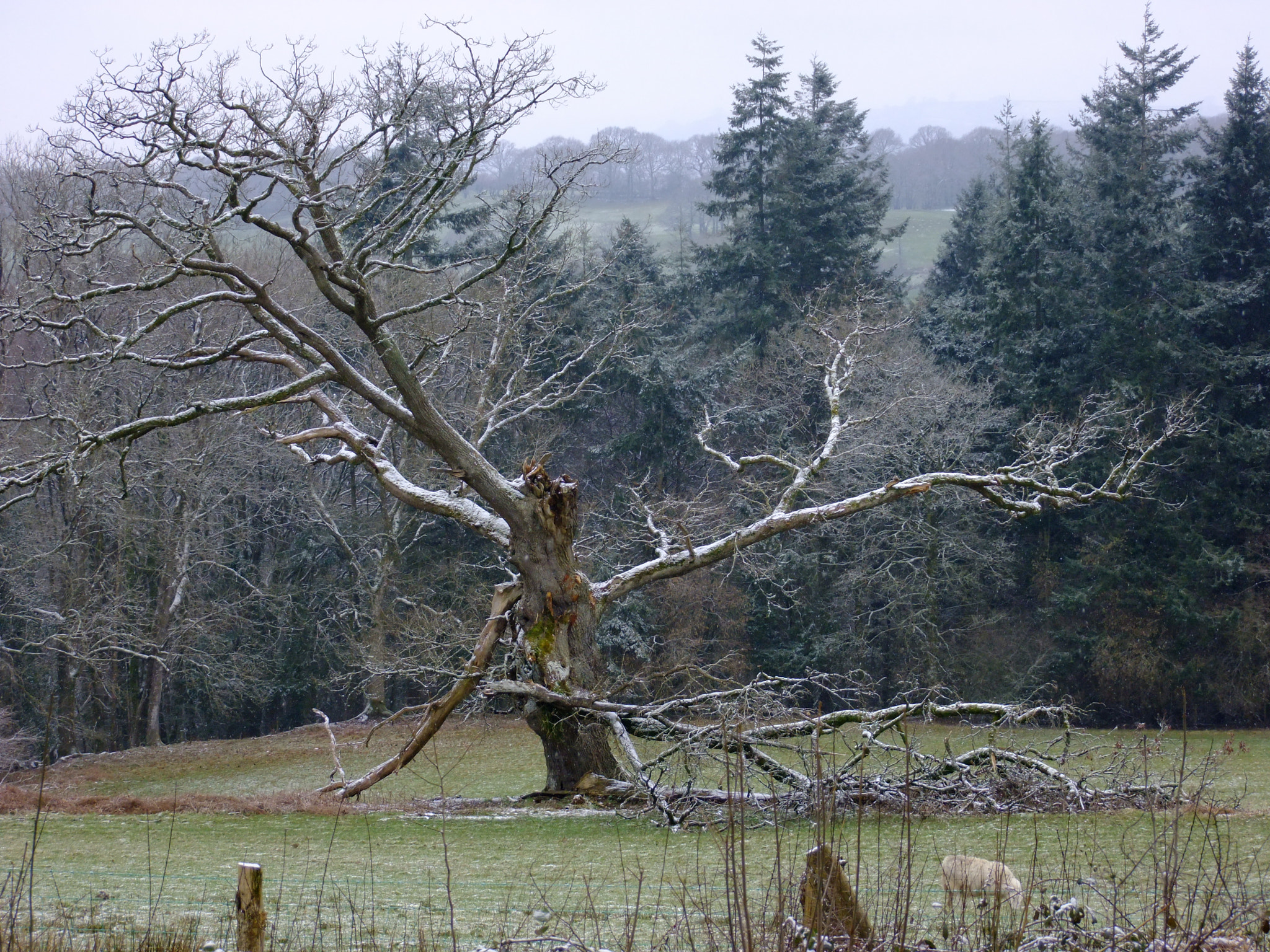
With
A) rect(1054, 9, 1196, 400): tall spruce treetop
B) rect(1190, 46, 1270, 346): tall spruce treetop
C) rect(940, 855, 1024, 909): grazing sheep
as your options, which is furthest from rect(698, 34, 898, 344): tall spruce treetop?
rect(940, 855, 1024, 909): grazing sheep

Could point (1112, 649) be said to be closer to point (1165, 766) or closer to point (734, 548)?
point (1165, 766)

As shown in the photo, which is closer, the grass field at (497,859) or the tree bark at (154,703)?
the grass field at (497,859)

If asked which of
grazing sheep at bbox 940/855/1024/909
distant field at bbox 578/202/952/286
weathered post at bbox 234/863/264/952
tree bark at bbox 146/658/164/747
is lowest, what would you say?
tree bark at bbox 146/658/164/747

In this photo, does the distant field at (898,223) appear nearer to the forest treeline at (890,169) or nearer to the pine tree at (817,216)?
the forest treeline at (890,169)

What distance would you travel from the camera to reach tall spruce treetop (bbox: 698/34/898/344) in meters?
31.8

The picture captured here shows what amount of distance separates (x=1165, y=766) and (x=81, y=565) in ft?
69.8

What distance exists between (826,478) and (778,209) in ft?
36.1

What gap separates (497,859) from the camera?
27.3ft

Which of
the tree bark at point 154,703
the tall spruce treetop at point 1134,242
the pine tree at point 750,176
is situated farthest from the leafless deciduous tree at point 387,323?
the pine tree at point 750,176

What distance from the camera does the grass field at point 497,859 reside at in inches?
207

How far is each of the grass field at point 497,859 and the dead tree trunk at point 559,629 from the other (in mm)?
827

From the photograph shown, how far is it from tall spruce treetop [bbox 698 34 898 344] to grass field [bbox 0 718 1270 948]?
1951cm

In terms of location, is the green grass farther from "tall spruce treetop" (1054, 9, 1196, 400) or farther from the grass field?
"tall spruce treetop" (1054, 9, 1196, 400)

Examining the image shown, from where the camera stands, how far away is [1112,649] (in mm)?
24562
